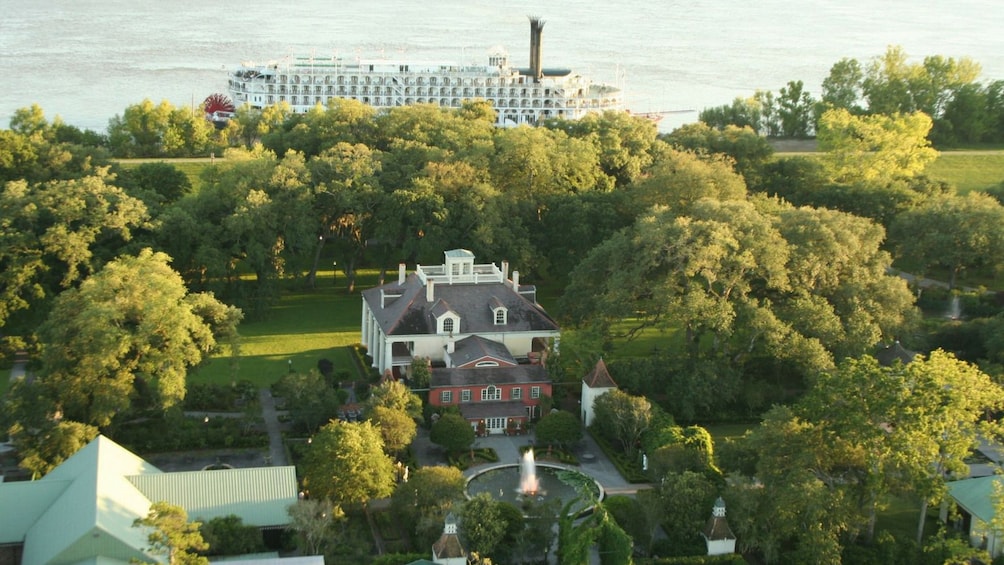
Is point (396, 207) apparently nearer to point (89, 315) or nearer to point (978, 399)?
point (89, 315)

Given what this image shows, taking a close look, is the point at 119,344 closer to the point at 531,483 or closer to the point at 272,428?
the point at 272,428

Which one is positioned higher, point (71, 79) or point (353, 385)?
point (71, 79)

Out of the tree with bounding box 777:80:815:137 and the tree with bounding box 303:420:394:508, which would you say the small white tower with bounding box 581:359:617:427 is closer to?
the tree with bounding box 303:420:394:508

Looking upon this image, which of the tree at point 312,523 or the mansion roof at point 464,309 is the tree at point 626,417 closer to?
the mansion roof at point 464,309

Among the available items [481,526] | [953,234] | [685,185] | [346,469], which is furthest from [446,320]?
[953,234]

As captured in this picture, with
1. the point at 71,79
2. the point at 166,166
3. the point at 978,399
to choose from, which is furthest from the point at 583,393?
the point at 71,79

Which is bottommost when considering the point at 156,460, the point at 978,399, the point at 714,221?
the point at 156,460

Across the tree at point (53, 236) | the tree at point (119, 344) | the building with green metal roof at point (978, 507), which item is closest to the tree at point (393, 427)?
the tree at point (119, 344)
